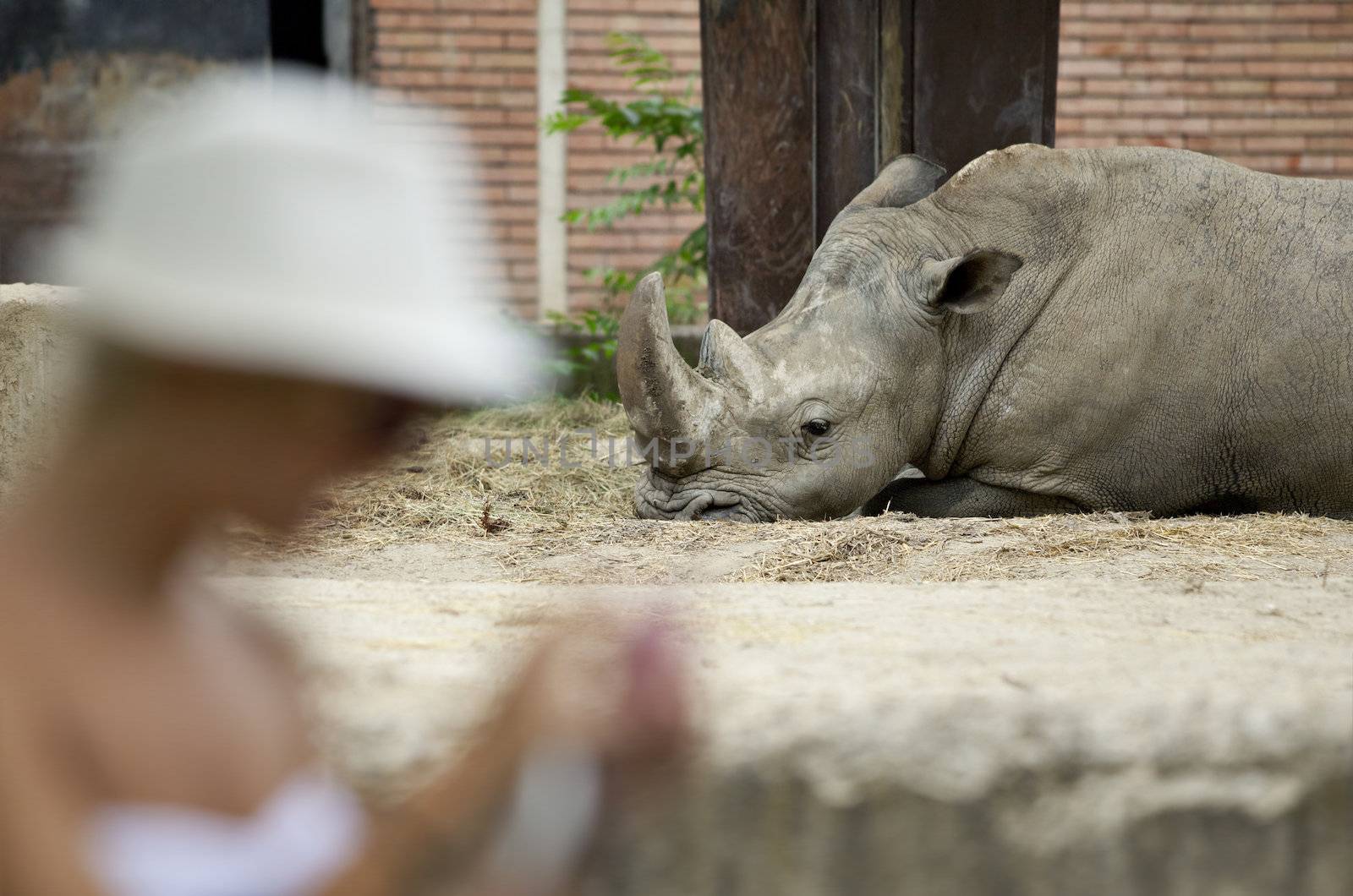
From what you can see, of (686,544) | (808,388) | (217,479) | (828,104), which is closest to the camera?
(217,479)

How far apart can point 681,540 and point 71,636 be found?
12.5 feet

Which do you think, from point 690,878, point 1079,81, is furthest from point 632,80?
point 690,878

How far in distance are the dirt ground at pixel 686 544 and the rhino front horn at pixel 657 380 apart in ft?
1.32

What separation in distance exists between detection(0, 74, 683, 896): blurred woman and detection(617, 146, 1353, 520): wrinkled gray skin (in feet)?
13.9

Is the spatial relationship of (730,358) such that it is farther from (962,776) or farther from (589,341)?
(589,341)

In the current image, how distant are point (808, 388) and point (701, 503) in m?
0.60

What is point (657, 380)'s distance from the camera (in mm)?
5633

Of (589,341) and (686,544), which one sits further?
(589,341)

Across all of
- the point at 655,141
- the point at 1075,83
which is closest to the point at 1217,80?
the point at 1075,83

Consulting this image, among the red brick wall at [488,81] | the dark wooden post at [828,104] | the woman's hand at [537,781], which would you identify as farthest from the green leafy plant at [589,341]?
the woman's hand at [537,781]

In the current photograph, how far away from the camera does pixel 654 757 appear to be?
4.99ft

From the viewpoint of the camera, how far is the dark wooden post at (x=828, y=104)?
6.53m

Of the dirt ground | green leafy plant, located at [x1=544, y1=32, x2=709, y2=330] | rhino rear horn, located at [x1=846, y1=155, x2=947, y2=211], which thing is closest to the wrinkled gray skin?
rhino rear horn, located at [x1=846, y1=155, x2=947, y2=211]

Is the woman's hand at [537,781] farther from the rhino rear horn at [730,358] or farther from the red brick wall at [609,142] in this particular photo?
the red brick wall at [609,142]
